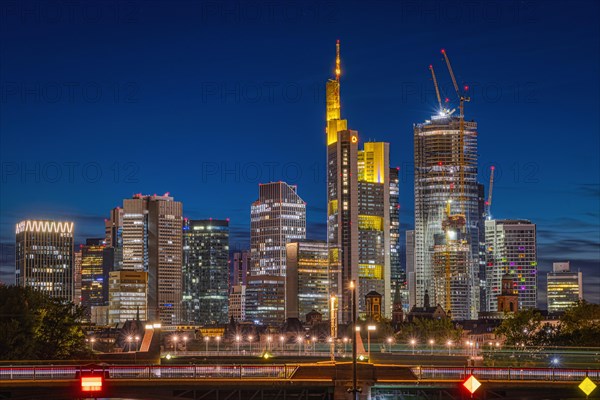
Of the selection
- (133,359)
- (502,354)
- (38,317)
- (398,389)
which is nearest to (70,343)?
(38,317)

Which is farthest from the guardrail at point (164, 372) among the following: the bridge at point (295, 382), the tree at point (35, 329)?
the tree at point (35, 329)

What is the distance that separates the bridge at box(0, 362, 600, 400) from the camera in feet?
253

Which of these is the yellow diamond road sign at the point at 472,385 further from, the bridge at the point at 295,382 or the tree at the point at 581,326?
the tree at the point at 581,326

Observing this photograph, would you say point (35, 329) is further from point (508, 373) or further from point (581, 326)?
point (581, 326)

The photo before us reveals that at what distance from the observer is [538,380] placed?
264 feet

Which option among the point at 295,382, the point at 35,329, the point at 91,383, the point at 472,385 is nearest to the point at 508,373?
the point at 295,382

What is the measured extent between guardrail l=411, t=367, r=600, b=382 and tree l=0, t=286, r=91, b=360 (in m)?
52.1

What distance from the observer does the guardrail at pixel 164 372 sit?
79250 mm

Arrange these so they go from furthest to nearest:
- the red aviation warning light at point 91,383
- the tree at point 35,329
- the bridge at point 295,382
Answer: the tree at point 35,329 < the bridge at point 295,382 < the red aviation warning light at point 91,383

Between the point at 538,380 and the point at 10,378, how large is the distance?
1342 inches

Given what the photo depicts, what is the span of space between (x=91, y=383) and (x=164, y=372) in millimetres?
35204

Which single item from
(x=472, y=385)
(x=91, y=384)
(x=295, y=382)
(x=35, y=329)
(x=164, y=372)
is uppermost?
(x=91, y=384)

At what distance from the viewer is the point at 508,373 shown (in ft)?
260

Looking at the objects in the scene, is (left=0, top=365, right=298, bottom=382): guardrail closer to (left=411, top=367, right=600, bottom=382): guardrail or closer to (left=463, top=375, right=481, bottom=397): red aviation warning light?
(left=411, top=367, right=600, bottom=382): guardrail
